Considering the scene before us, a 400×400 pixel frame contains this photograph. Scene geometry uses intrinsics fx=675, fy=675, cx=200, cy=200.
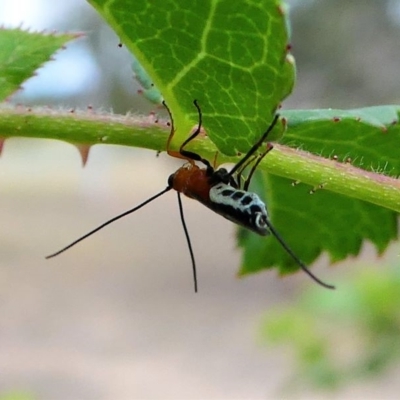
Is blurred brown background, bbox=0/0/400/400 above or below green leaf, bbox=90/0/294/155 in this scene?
below

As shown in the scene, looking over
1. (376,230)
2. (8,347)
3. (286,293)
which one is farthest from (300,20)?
(376,230)

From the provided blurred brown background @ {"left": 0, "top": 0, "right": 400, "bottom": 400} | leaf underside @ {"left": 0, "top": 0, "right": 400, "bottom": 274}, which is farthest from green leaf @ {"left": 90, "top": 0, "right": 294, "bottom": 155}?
blurred brown background @ {"left": 0, "top": 0, "right": 400, "bottom": 400}

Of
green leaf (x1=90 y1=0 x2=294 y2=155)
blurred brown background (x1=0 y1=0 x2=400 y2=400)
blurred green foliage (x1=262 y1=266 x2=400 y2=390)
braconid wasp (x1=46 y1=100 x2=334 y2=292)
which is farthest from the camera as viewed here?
blurred brown background (x1=0 y1=0 x2=400 y2=400)

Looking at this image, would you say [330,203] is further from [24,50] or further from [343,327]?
[343,327]

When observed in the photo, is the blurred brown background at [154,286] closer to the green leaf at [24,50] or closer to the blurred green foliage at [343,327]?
the blurred green foliage at [343,327]

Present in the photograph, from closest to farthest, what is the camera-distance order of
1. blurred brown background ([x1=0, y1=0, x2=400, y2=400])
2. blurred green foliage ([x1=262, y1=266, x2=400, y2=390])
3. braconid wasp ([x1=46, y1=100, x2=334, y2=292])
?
braconid wasp ([x1=46, y1=100, x2=334, y2=292]) < blurred green foliage ([x1=262, y1=266, x2=400, y2=390]) < blurred brown background ([x1=0, y1=0, x2=400, y2=400])

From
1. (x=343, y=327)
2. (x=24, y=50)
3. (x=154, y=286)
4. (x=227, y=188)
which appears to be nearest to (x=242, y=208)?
(x=227, y=188)

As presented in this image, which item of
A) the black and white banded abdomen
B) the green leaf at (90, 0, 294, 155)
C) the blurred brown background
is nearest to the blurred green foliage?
the blurred brown background

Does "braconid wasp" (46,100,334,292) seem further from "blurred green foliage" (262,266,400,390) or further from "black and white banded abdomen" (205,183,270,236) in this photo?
"blurred green foliage" (262,266,400,390)

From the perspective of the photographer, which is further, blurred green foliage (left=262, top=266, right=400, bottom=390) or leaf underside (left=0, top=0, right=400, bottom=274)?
blurred green foliage (left=262, top=266, right=400, bottom=390)
